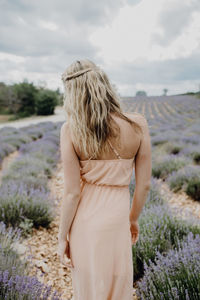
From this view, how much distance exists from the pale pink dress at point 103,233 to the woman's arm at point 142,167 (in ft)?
0.23

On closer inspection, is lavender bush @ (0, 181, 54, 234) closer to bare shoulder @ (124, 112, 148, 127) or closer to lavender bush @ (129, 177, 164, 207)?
lavender bush @ (129, 177, 164, 207)

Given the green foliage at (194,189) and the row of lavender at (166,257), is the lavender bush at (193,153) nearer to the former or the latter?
the green foliage at (194,189)

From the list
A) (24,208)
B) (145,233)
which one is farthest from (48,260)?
(145,233)

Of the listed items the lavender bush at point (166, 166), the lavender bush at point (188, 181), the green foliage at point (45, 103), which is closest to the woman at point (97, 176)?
the lavender bush at point (188, 181)

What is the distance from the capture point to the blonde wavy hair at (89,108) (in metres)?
1.22

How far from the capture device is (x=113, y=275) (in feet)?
4.48

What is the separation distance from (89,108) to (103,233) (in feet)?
2.37

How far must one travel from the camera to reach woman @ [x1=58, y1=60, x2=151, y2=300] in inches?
48.4

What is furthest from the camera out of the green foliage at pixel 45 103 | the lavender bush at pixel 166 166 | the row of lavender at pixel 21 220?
the green foliage at pixel 45 103

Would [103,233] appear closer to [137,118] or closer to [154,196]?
[137,118]

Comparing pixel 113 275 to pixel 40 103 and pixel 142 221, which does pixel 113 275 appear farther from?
pixel 40 103

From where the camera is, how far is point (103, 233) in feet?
4.18

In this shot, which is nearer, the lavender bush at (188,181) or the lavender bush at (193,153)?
the lavender bush at (188,181)

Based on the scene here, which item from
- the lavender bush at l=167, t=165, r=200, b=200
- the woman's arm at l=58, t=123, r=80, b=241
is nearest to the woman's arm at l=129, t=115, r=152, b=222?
the woman's arm at l=58, t=123, r=80, b=241
